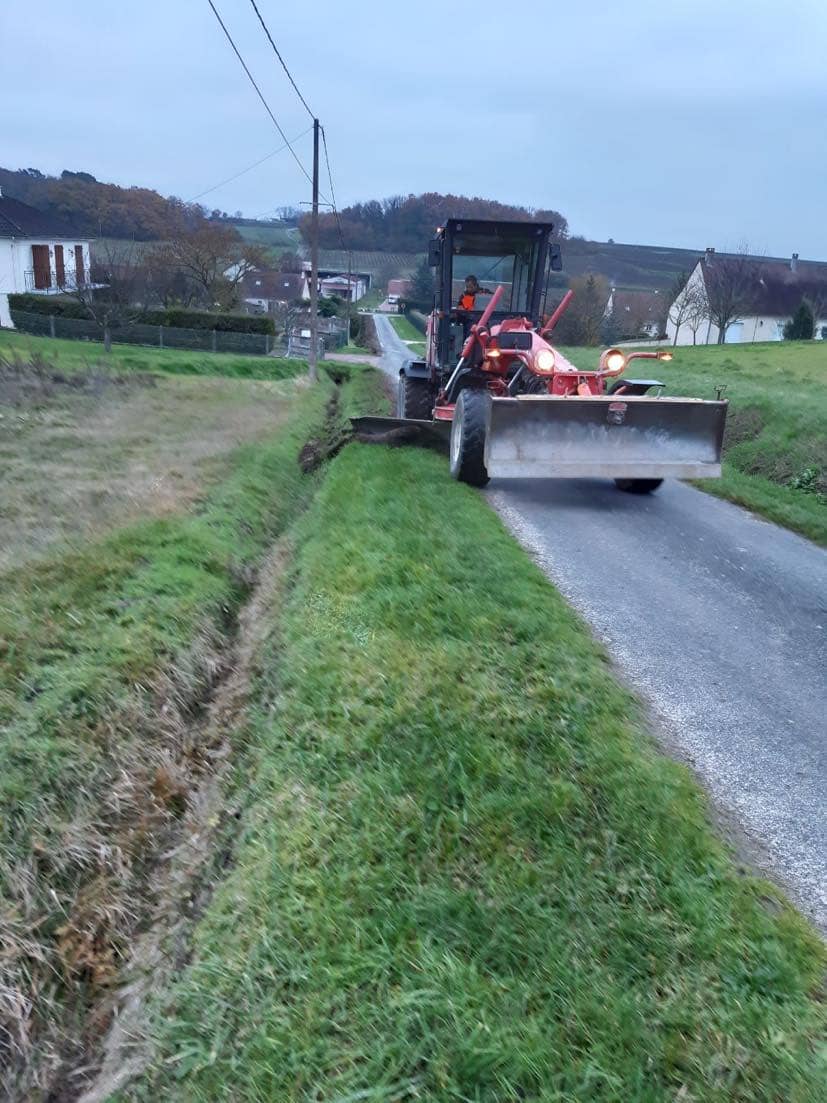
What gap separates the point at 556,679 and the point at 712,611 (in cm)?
186

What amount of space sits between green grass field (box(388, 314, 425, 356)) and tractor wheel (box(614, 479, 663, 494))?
29614 mm

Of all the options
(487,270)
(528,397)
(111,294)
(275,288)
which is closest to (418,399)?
(487,270)

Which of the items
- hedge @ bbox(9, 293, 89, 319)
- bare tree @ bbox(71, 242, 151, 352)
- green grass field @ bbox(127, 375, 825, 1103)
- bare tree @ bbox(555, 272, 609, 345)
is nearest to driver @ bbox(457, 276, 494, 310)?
green grass field @ bbox(127, 375, 825, 1103)

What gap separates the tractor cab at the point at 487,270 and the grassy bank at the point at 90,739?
5042 millimetres

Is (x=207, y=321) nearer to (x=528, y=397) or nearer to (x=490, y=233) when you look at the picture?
(x=490, y=233)

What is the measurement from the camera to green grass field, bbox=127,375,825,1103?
2629 millimetres

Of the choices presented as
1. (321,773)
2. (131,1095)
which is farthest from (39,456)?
(131,1095)

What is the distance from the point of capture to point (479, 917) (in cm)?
317

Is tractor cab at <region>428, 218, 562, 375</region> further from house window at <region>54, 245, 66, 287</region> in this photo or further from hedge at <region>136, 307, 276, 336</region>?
house window at <region>54, 245, 66, 287</region>

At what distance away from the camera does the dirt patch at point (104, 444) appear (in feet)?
26.3

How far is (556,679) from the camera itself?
4648 millimetres

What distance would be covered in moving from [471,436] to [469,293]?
3129 millimetres

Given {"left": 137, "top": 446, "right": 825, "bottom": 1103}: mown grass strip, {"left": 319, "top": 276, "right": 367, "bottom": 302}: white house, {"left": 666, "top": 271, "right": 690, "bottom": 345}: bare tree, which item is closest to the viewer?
{"left": 137, "top": 446, "right": 825, "bottom": 1103}: mown grass strip

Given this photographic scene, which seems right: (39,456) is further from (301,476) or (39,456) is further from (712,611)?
(712,611)
